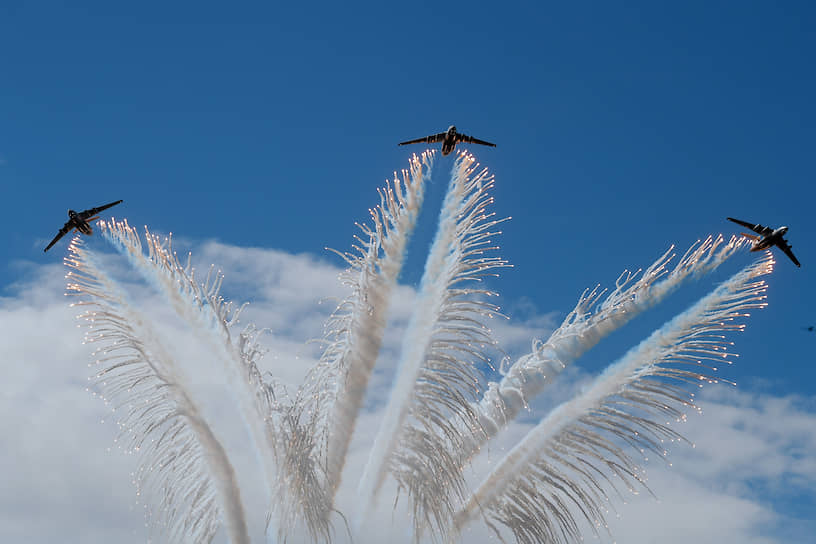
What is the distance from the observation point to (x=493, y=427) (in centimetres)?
1170

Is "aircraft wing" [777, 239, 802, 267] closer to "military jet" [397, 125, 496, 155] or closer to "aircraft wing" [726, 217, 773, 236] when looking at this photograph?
"aircraft wing" [726, 217, 773, 236]

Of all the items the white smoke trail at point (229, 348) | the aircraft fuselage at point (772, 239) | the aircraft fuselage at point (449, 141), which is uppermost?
the aircraft fuselage at point (449, 141)

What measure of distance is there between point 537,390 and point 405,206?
12.2 feet

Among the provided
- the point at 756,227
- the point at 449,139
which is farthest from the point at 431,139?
the point at 756,227

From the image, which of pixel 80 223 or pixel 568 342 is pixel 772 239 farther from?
pixel 80 223

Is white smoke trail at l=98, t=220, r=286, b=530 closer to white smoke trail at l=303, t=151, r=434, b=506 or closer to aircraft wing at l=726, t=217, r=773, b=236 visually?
white smoke trail at l=303, t=151, r=434, b=506

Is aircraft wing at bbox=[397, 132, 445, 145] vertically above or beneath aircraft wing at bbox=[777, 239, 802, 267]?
above

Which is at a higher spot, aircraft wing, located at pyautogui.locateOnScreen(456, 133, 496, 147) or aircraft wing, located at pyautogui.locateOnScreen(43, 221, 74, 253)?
aircraft wing, located at pyautogui.locateOnScreen(456, 133, 496, 147)

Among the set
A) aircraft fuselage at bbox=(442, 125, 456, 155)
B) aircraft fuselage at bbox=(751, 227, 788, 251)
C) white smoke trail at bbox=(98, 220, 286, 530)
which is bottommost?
white smoke trail at bbox=(98, 220, 286, 530)

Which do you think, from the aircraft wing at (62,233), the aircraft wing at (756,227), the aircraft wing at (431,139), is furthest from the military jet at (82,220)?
the aircraft wing at (756,227)

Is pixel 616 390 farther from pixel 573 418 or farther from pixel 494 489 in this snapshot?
pixel 494 489

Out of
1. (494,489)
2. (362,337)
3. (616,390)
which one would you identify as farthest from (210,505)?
(616,390)

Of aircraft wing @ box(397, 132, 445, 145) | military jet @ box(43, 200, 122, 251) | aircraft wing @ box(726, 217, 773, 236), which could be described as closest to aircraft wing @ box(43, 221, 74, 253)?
military jet @ box(43, 200, 122, 251)

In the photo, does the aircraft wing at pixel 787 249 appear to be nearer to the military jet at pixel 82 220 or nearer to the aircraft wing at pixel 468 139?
→ the aircraft wing at pixel 468 139
